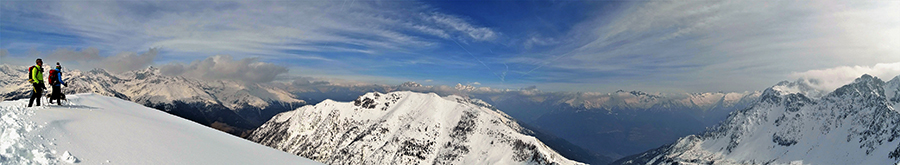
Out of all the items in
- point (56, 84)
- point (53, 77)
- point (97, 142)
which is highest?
point (53, 77)

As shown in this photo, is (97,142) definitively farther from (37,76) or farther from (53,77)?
(37,76)

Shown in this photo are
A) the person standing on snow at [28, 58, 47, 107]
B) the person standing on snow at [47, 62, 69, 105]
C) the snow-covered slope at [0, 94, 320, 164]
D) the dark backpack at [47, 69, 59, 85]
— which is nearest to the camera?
the snow-covered slope at [0, 94, 320, 164]

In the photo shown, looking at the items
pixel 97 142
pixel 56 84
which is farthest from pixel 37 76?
pixel 97 142

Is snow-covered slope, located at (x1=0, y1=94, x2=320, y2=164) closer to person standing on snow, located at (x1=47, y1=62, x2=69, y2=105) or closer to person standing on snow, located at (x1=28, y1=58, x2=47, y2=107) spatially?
person standing on snow, located at (x1=47, y1=62, x2=69, y2=105)

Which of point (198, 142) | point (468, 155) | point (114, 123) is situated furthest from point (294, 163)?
point (468, 155)

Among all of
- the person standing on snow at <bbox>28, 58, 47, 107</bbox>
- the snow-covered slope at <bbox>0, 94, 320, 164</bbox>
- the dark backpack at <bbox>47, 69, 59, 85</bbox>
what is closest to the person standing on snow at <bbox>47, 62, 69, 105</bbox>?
the dark backpack at <bbox>47, 69, 59, 85</bbox>

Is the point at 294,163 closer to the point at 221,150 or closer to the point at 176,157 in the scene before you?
the point at 221,150

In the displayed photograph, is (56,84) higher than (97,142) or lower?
higher

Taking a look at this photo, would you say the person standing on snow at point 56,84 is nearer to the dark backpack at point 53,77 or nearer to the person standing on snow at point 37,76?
the dark backpack at point 53,77
